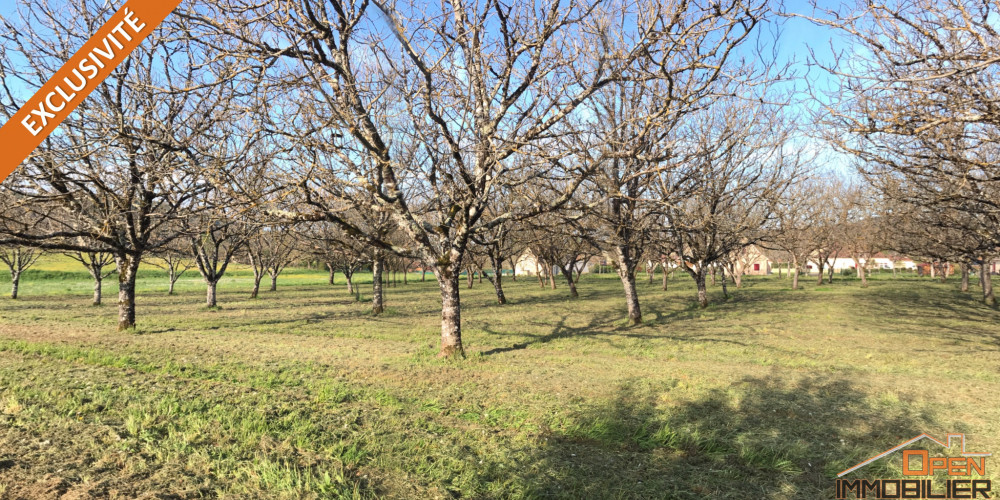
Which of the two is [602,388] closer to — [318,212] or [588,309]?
[318,212]

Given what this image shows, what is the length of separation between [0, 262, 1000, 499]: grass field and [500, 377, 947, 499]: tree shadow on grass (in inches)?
1.0

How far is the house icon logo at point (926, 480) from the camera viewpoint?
3.96 metres

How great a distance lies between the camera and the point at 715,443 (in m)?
4.86

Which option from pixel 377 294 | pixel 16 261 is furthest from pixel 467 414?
pixel 16 261

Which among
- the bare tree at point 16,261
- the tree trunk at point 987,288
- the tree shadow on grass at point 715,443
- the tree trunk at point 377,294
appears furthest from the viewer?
the bare tree at point 16,261

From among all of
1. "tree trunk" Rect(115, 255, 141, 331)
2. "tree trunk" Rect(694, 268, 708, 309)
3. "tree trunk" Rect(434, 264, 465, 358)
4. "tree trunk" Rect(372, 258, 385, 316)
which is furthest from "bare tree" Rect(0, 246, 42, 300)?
"tree trunk" Rect(694, 268, 708, 309)

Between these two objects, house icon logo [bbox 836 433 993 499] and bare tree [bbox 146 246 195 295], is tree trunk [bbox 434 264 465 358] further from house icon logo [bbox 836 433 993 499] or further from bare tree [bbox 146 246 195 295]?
bare tree [bbox 146 246 195 295]

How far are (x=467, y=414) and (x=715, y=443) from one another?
2791mm

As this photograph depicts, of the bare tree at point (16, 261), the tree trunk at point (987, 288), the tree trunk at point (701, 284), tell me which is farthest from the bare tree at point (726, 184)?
the bare tree at point (16, 261)

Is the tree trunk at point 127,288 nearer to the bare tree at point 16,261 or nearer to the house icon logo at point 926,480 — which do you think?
the house icon logo at point 926,480

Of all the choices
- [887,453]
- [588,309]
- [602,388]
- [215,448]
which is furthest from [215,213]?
[588,309]

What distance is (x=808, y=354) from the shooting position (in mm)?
10680

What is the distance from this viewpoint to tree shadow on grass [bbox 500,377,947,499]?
154 inches

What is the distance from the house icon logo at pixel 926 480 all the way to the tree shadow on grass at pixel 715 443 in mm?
142
